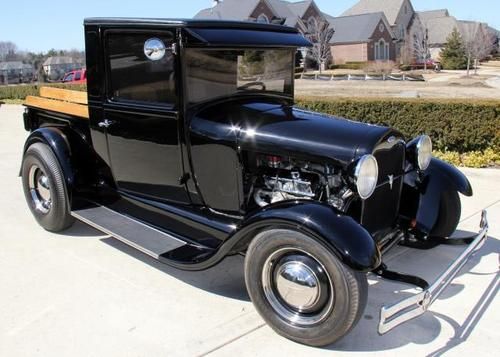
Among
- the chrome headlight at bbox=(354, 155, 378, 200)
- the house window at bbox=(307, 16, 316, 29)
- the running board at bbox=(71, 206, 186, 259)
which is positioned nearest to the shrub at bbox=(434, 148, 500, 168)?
the chrome headlight at bbox=(354, 155, 378, 200)

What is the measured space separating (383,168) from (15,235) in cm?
342

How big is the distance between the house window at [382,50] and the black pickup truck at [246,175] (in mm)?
56637

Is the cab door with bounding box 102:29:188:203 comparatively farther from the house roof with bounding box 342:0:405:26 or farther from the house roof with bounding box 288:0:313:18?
the house roof with bounding box 342:0:405:26

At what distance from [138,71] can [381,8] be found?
2656 inches

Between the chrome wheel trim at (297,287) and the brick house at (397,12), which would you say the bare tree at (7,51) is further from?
the chrome wheel trim at (297,287)

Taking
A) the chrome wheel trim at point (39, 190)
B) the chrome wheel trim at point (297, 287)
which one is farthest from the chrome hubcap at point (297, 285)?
the chrome wheel trim at point (39, 190)

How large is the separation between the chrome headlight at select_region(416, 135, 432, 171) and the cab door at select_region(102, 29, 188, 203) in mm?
1814

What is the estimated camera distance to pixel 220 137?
337cm

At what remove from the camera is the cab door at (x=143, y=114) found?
11.5 ft

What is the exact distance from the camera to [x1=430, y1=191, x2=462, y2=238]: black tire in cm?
387

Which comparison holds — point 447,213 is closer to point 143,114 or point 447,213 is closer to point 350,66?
point 143,114

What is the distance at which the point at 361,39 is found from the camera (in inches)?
2173

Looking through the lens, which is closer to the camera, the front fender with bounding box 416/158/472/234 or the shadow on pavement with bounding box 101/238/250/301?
the shadow on pavement with bounding box 101/238/250/301

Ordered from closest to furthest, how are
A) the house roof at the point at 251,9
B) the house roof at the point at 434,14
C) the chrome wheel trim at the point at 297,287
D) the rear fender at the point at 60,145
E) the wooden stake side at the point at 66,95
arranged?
1. the chrome wheel trim at the point at 297,287
2. the rear fender at the point at 60,145
3. the wooden stake side at the point at 66,95
4. the house roof at the point at 251,9
5. the house roof at the point at 434,14
